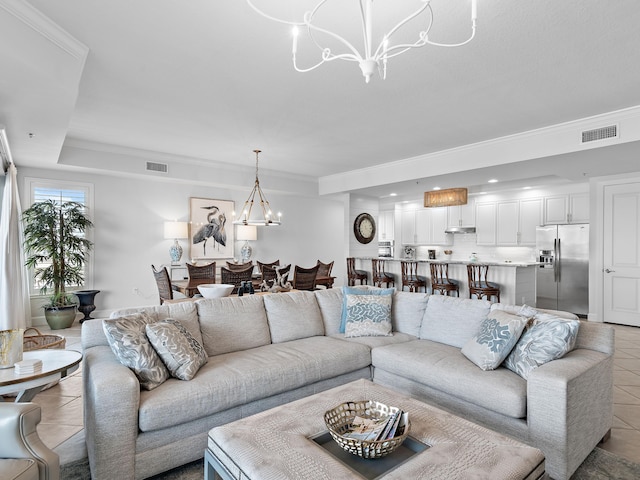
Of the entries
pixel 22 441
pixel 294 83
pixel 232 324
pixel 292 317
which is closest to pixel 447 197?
pixel 294 83

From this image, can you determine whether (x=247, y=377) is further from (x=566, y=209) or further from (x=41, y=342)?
(x=566, y=209)

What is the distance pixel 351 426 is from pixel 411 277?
190 inches

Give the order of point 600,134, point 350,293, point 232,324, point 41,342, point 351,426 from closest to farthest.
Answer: point 351,426 → point 232,324 → point 41,342 → point 350,293 → point 600,134

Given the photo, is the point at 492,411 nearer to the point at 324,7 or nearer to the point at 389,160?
the point at 324,7

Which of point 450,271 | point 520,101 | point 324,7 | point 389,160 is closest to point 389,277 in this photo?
point 450,271

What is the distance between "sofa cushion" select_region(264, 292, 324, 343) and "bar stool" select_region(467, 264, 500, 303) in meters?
2.99

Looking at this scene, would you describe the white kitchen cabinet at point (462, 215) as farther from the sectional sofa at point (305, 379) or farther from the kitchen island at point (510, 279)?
the sectional sofa at point (305, 379)

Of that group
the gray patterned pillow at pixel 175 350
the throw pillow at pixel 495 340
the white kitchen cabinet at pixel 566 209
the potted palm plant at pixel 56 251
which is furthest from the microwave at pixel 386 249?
the gray patterned pillow at pixel 175 350

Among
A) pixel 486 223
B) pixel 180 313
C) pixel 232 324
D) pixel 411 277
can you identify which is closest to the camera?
pixel 180 313

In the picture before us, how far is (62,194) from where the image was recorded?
5.61m

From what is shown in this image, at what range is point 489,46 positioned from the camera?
8.64 ft

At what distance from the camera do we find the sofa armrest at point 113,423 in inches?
69.0

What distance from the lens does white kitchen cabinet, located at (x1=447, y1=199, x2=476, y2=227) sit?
8336mm

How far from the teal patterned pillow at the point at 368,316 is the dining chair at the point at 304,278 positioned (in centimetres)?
185
